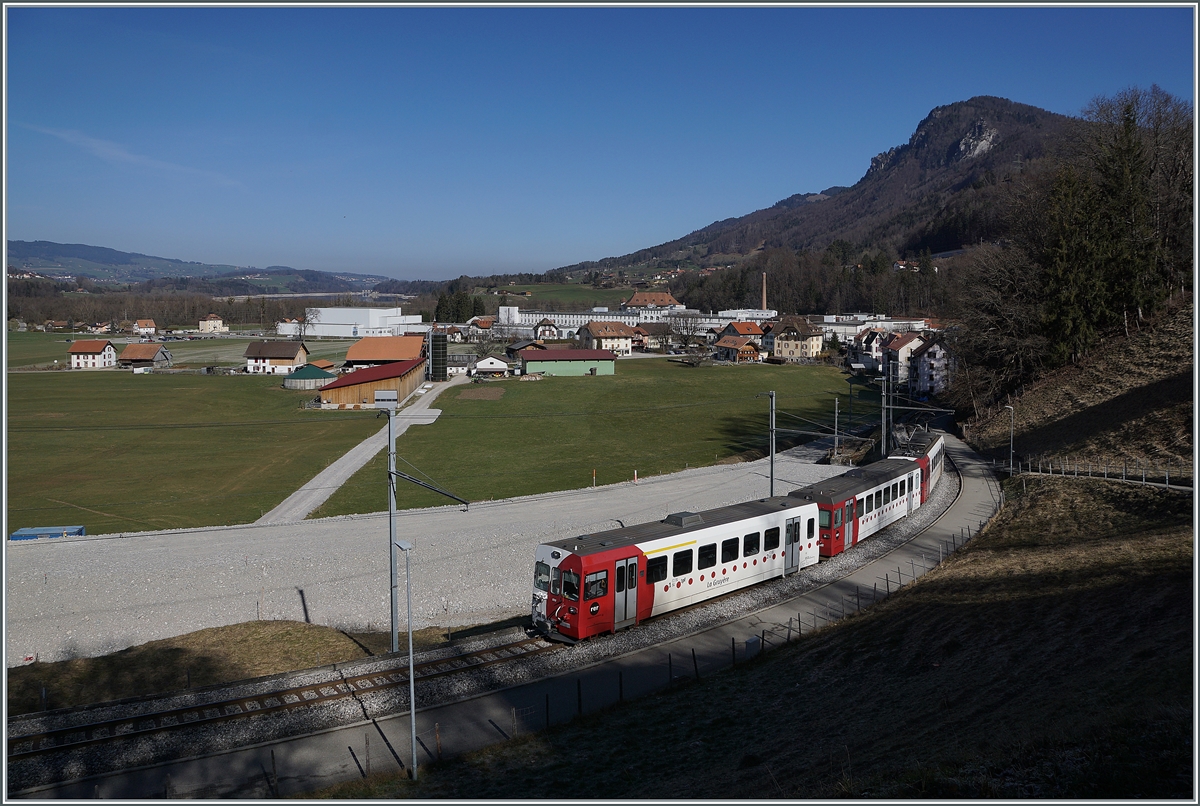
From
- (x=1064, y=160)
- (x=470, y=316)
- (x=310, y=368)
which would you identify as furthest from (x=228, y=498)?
(x=470, y=316)

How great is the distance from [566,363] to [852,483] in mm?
70141

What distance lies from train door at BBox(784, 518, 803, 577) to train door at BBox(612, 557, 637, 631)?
20.3ft

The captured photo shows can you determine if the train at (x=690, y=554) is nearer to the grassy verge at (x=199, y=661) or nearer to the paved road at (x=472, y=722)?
the paved road at (x=472, y=722)

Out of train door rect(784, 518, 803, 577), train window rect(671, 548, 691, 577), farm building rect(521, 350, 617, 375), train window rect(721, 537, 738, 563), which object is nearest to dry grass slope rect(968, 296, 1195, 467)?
train door rect(784, 518, 803, 577)

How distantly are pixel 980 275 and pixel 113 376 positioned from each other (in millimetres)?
94435

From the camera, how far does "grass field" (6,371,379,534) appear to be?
35594 mm

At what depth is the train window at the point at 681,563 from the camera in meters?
19.4

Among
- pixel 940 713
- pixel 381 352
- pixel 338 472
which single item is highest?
pixel 381 352

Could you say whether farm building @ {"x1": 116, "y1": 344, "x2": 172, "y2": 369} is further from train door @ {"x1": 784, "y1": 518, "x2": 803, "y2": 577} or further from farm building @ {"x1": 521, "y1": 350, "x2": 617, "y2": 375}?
train door @ {"x1": 784, "y1": 518, "x2": 803, "y2": 577}

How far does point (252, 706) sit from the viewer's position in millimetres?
14938

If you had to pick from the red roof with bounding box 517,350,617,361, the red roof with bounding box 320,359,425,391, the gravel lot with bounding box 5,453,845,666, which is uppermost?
the red roof with bounding box 517,350,617,361

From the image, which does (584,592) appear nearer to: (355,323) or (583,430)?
(583,430)

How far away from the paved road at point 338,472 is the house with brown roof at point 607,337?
190 feet

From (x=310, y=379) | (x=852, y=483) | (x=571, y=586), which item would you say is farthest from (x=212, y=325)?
(x=571, y=586)
